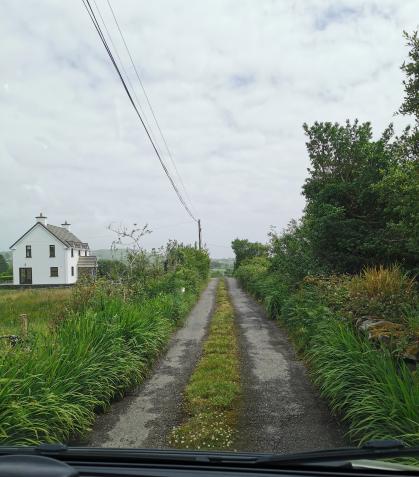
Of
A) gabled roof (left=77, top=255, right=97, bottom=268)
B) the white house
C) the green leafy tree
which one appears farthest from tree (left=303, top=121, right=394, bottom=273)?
gabled roof (left=77, top=255, right=97, bottom=268)

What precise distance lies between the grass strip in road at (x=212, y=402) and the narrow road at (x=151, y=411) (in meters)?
0.17

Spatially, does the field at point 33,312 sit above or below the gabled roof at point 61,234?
below

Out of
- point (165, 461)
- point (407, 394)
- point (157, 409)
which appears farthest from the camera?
point (157, 409)

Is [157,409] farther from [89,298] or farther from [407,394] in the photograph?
[89,298]

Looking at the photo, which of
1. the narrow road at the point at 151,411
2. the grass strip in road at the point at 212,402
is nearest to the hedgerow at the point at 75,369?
the narrow road at the point at 151,411

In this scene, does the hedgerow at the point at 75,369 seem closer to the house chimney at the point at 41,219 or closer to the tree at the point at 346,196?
the tree at the point at 346,196

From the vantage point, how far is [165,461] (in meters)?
1.70

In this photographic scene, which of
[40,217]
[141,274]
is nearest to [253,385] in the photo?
[141,274]

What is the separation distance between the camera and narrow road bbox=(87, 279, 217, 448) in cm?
495

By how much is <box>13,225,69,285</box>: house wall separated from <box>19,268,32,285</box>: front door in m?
0.38

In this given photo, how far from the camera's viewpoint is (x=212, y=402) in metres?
5.84

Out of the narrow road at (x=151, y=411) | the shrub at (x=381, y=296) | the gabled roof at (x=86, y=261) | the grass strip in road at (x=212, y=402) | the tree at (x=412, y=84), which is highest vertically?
the tree at (x=412, y=84)

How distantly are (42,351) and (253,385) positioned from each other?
3.21m

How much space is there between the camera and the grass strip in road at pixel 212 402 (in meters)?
4.73
